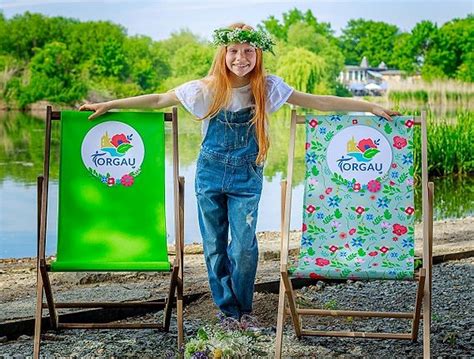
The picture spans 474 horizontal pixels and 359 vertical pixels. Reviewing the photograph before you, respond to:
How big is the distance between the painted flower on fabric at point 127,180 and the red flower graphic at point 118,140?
139 mm

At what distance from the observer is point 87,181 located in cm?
412

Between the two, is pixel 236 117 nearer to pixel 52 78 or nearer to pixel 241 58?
pixel 241 58

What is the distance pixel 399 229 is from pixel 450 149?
865 cm

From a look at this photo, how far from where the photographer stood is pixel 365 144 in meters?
4.05

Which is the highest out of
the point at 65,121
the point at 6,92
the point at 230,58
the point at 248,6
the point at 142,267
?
the point at 248,6

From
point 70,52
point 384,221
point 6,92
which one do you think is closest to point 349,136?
point 384,221

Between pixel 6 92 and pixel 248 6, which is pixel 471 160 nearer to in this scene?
pixel 6 92

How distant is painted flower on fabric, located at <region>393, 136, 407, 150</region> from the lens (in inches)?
159

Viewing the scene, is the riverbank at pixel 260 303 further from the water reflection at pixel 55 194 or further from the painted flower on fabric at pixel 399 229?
the water reflection at pixel 55 194

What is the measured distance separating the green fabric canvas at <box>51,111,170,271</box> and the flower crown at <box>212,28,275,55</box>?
0.42 m

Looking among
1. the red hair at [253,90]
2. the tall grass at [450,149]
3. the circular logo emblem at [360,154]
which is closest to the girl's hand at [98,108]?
the red hair at [253,90]

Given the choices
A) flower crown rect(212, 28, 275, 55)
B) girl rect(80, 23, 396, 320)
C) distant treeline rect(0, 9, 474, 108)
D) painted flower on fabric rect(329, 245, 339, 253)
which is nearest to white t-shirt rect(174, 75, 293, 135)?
girl rect(80, 23, 396, 320)

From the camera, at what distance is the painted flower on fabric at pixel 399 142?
404 centimetres

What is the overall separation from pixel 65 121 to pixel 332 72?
3309cm
